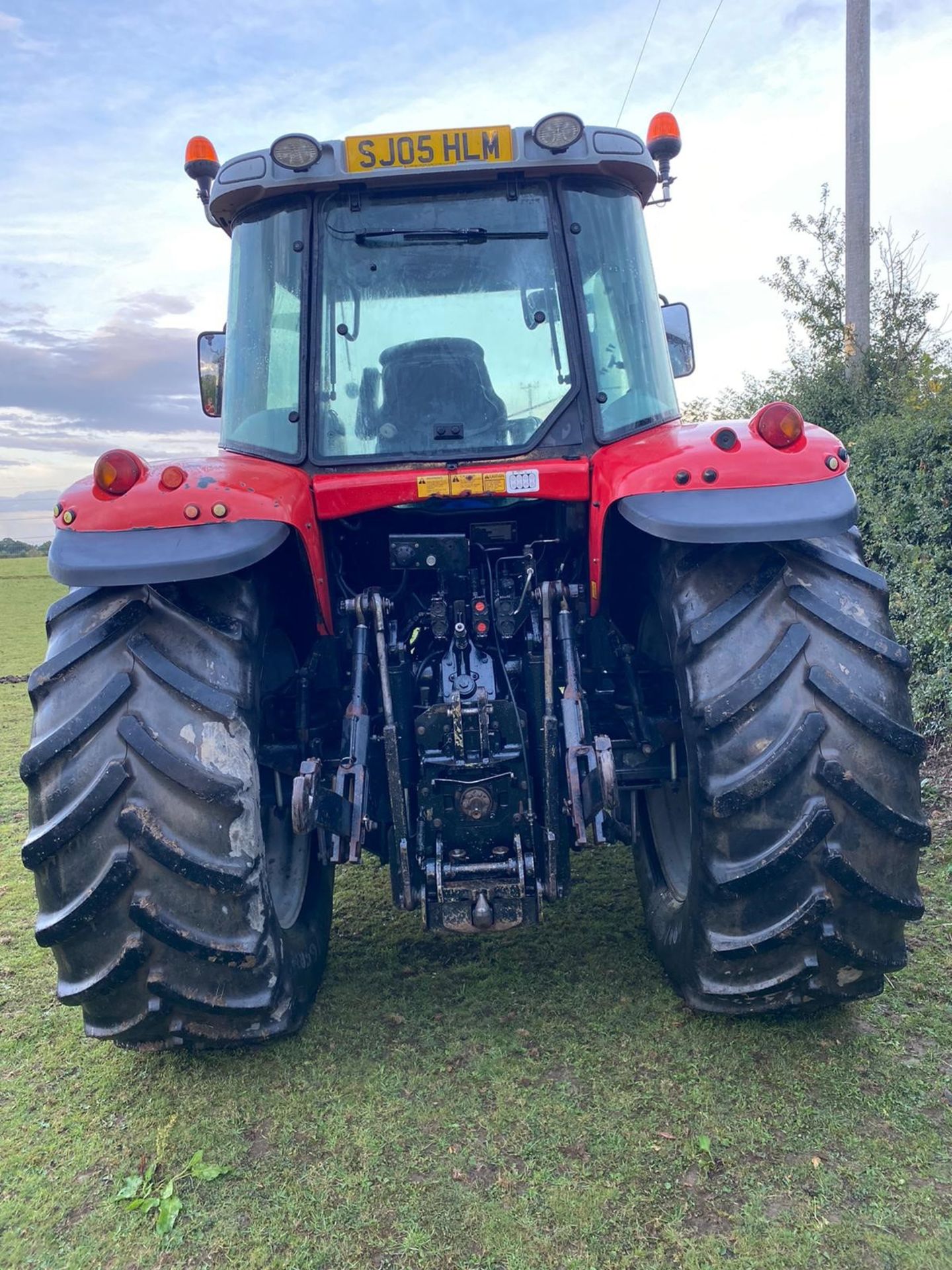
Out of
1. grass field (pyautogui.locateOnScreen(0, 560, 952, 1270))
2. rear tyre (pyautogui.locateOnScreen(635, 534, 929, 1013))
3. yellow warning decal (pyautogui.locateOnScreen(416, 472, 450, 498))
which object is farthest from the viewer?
yellow warning decal (pyautogui.locateOnScreen(416, 472, 450, 498))

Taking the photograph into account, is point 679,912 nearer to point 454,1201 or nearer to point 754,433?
point 454,1201

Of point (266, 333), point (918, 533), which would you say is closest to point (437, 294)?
point (266, 333)

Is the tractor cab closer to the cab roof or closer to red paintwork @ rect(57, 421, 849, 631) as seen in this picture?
the cab roof

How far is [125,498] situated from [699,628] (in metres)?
1.54

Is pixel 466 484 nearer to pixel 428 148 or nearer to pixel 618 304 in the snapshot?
pixel 618 304

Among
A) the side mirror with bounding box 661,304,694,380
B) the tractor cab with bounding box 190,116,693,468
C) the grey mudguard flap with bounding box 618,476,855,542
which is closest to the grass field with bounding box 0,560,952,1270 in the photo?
the grey mudguard flap with bounding box 618,476,855,542

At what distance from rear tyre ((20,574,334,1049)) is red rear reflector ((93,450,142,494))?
29cm

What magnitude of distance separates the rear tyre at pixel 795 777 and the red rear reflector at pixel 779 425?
0.27 metres

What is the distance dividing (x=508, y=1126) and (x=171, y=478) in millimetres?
1850

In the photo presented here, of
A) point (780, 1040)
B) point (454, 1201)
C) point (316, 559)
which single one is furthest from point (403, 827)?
point (780, 1040)

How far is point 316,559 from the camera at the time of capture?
9.43 ft

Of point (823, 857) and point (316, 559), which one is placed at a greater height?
point (316, 559)

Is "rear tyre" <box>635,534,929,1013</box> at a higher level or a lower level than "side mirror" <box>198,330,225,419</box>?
lower

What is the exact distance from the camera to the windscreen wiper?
10.0ft
